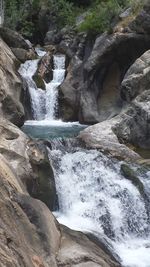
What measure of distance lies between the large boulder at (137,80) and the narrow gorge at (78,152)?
0.05 meters

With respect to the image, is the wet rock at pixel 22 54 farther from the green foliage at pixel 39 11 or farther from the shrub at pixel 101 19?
the green foliage at pixel 39 11

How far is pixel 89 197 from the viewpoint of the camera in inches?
638

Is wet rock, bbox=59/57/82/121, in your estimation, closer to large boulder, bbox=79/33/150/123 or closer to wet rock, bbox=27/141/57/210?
large boulder, bbox=79/33/150/123

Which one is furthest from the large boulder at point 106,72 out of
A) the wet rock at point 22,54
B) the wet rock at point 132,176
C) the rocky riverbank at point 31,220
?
the rocky riverbank at point 31,220

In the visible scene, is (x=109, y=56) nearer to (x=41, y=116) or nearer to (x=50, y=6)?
(x=41, y=116)

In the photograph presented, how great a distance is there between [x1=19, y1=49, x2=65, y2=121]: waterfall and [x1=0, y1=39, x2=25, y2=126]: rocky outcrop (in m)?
3.31

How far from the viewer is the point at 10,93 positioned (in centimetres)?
2220

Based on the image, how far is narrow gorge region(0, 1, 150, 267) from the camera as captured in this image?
32.6 feet

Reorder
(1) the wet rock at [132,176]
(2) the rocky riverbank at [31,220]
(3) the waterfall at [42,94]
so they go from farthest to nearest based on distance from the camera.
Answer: (3) the waterfall at [42,94]
(1) the wet rock at [132,176]
(2) the rocky riverbank at [31,220]

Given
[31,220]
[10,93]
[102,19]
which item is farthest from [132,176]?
[102,19]

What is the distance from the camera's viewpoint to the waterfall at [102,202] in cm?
1410

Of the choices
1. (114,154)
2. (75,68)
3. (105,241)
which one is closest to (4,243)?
(105,241)

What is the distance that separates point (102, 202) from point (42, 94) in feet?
44.7

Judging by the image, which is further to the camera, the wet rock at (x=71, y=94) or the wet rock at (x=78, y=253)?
the wet rock at (x=71, y=94)
